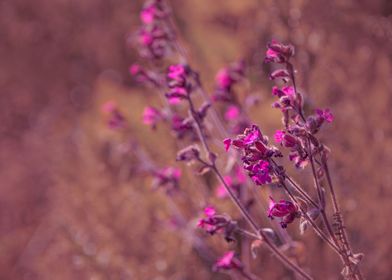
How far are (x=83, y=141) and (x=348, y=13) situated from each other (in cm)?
193

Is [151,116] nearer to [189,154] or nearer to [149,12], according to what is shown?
[149,12]

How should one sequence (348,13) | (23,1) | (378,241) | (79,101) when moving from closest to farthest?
(378,241)
(348,13)
(79,101)
(23,1)

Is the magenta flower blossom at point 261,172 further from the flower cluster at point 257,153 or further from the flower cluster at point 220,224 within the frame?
the flower cluster at point 220,224

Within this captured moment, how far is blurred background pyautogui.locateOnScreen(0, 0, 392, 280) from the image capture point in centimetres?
259

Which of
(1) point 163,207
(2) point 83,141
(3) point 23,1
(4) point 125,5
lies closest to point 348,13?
(1) point 163,207

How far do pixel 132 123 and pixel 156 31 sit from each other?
1.78 metres

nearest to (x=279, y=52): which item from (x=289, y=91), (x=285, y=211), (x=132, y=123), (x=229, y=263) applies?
(x=289, y=91)

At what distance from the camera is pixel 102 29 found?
16.9 feet

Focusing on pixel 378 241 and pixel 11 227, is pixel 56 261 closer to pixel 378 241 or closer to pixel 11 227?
pixel 11 227

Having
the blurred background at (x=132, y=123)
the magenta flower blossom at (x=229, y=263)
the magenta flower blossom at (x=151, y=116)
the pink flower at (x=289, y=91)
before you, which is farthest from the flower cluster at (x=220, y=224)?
the blurred background at (x=132, y=123)

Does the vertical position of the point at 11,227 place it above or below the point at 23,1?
below

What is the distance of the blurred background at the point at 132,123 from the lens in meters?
2.59

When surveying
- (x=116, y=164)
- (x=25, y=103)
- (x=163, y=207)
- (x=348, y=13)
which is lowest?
(x=163, y=207)

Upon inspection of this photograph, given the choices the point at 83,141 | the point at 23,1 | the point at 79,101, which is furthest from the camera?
the point at 23,1
